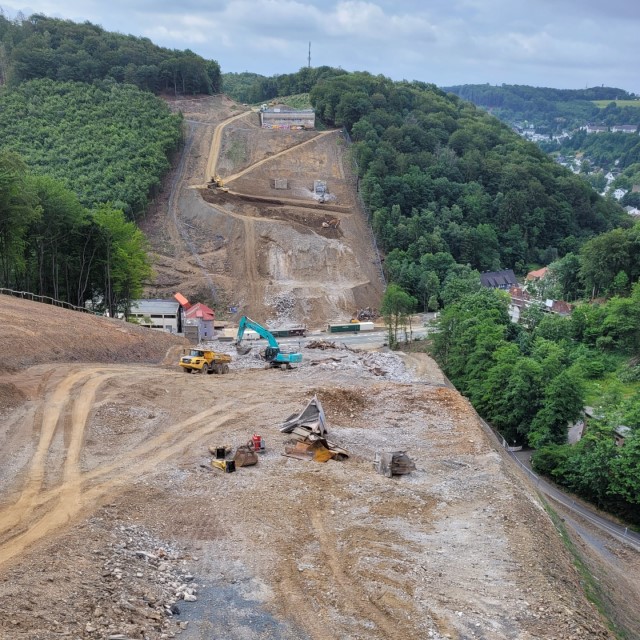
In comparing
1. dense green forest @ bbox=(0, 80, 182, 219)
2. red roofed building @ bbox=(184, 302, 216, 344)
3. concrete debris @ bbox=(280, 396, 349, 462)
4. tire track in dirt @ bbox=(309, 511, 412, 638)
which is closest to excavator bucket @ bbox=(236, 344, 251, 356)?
red roofed building @ bbox=(184, 302, 216, 344)

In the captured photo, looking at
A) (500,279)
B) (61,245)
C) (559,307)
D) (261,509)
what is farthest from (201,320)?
(500,279)

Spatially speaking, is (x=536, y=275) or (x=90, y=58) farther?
(x=90, y=58)

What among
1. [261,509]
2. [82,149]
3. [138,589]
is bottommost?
[261,509]

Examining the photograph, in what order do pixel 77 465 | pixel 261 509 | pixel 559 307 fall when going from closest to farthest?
pixel 261 509 → pixel 77 465 → pixel 559 307

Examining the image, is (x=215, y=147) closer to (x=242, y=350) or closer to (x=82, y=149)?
(x=82, y=149)

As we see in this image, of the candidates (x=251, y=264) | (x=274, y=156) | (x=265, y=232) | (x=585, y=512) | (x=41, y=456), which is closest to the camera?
(x=41, y=456)

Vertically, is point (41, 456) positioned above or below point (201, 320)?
above

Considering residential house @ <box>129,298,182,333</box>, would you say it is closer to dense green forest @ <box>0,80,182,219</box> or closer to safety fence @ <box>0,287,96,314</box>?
safety fence @ <box>0,287,96,314</box>
